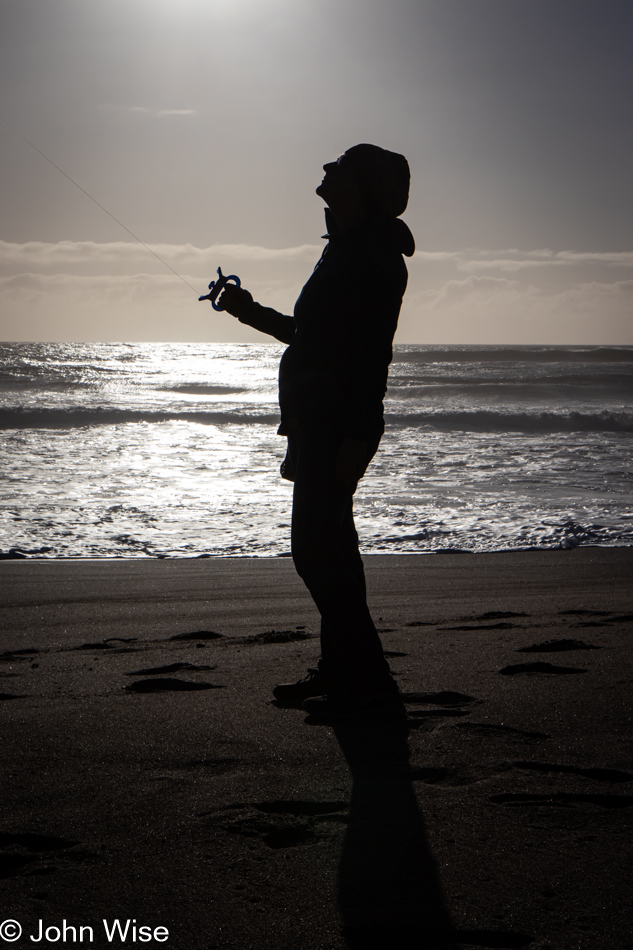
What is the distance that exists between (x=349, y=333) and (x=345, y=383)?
135mm

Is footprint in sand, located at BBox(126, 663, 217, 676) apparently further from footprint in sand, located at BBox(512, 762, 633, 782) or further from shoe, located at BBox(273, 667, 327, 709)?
footprint in sand, located at BBox(512, 762, 633, 782)

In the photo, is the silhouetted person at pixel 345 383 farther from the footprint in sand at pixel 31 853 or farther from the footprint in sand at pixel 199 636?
the footprint in sand at pixel 199 636

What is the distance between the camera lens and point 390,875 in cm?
133

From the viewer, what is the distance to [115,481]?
8.52 metres

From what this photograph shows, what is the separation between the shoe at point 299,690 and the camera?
90.5 inches

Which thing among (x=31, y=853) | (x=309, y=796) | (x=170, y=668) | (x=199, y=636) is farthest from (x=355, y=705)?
(x=199, y=636)

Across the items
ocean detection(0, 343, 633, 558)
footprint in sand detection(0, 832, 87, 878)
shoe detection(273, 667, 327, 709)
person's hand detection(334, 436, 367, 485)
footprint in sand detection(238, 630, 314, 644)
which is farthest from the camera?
ocean detection(0, 343, 633, 558)

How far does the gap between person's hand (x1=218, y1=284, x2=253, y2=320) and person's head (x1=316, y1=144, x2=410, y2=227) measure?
488mm

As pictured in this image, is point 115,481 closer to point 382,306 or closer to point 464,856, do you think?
point 382,306

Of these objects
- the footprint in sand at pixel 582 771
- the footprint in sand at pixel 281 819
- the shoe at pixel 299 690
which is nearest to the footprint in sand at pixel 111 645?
the shoe at pixel 299 690

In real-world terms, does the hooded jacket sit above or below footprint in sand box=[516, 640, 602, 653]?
above

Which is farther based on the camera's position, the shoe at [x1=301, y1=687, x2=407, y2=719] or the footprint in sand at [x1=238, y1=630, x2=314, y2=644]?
the footprint in sand at [x1=238, y1=630, x2=314, y2=644]

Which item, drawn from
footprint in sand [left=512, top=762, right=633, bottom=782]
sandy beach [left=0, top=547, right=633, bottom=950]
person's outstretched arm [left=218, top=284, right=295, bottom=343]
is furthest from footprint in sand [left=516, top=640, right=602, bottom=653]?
person's outstretched arm [left=218, top=284, right=295, bottom=343]

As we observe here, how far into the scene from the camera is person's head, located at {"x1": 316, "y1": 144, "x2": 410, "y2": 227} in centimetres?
221
